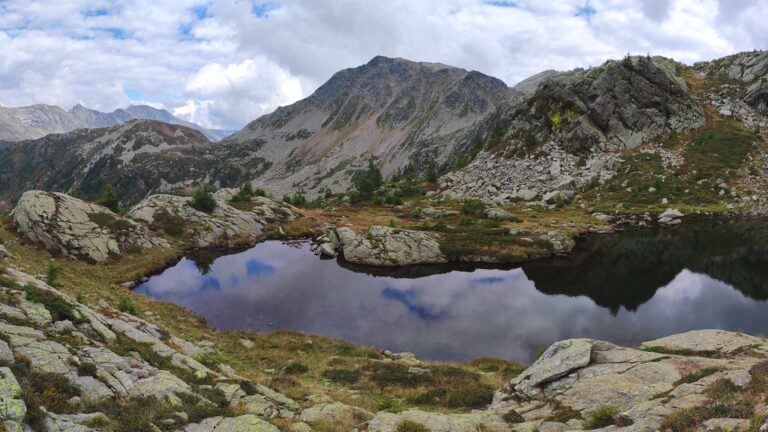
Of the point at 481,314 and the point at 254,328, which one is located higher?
the point at 481,314

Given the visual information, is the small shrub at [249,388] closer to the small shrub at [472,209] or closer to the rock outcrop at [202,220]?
the rock outcrop at [202,220]

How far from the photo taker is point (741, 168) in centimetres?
8600

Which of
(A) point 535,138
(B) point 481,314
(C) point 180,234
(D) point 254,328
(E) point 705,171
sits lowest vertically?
(D) point 254,328

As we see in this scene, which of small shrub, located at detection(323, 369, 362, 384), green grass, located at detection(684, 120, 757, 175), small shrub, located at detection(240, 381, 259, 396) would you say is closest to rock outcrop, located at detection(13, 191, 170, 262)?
small shrub, located at detection(323, 369, 362, 384)

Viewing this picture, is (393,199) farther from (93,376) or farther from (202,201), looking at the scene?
(93,376)

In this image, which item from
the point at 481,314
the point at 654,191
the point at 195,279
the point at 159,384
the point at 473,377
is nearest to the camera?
→ the point at 159,384

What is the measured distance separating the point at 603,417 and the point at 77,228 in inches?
2381

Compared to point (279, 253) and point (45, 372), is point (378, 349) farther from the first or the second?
point (279, 253)

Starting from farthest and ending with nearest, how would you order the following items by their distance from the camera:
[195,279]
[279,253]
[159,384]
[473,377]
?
[279,253]
[195,279]
[473,377]
[159,384]

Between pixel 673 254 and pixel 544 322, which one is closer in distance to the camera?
pixel 544 322

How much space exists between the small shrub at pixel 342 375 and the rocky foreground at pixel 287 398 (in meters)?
5.06

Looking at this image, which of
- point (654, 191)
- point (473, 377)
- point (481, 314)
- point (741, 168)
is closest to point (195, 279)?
point (481, 314)

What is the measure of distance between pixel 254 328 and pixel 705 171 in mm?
95311

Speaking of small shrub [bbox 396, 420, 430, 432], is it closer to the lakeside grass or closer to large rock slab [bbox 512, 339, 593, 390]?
the lakeside grass
